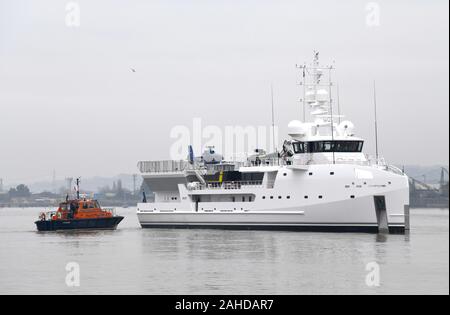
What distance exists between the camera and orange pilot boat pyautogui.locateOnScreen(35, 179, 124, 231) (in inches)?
3061

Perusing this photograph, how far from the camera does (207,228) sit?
242 feet

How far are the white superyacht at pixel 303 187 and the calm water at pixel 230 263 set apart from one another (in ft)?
5.62

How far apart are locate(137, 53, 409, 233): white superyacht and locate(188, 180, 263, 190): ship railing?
0.23ft

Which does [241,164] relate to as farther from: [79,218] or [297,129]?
[79,218]

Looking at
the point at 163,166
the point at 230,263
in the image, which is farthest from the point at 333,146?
the point at 230,263

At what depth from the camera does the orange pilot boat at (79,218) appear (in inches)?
3061

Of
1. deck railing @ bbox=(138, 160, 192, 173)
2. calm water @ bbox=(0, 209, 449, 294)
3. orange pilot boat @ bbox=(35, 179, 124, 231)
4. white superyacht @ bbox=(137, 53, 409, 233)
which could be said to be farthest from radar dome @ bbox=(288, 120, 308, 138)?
orange pilot boat @ bbox=(35, 179, 124, 231)

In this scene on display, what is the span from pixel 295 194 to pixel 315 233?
294cm

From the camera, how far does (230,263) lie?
158 feet

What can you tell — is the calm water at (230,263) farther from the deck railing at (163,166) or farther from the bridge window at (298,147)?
the deck railing at (163,166)

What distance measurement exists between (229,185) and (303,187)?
854 centimetres
